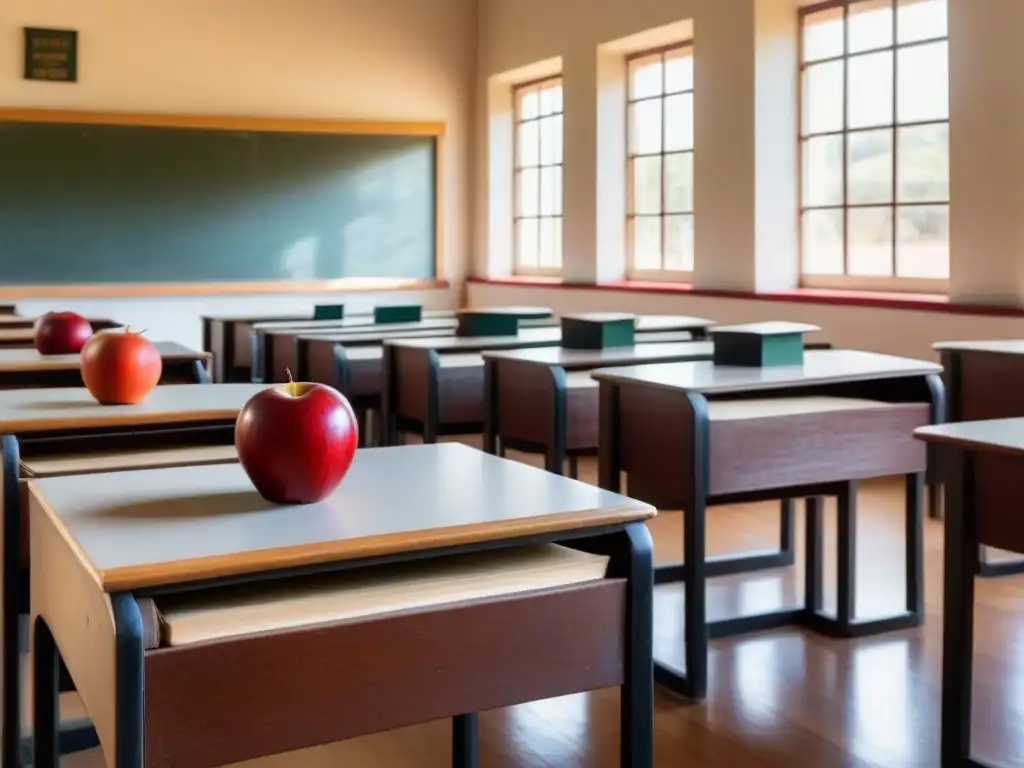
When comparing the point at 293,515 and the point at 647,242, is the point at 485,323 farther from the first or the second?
the point at 293,515

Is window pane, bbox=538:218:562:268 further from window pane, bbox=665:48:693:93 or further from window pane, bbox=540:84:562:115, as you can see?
window pane, bbox=665:48:693:93

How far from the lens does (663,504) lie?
118 inches

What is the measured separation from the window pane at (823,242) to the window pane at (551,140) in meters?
2.50

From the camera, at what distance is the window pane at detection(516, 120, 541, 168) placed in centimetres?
873

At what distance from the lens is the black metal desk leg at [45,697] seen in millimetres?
1635

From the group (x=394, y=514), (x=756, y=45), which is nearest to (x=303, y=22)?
(x=756, y=45)

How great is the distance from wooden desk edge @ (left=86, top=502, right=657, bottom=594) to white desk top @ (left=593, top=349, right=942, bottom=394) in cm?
138

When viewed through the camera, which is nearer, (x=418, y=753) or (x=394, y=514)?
(x=394, y=514)

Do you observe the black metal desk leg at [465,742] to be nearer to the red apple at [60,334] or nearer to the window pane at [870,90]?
the red apple at [60,334]

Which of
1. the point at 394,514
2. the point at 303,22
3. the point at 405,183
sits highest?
the point at 303,22

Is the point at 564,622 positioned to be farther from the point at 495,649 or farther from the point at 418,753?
the point at 418,753

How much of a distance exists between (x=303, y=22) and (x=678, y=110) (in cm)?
274

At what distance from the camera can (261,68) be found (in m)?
8.27

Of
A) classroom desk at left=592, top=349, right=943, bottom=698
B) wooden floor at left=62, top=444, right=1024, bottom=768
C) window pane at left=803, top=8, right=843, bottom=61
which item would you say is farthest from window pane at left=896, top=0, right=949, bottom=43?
wooden floor at left=62, top=444, right=1024, bottom=768
